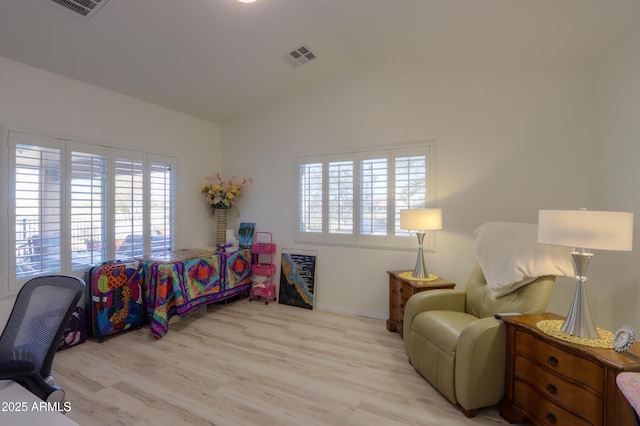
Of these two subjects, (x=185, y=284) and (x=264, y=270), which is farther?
(x=264, y=270)

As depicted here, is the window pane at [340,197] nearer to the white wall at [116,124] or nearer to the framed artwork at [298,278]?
the framed artwork at [298,278]

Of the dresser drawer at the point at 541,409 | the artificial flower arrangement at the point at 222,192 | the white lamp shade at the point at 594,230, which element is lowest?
the dresser drawer at the point at 541,409

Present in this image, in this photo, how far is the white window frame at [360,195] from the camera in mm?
3266

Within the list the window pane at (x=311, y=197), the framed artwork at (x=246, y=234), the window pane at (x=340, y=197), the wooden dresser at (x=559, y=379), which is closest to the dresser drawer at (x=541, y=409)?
the wooden dresser at (x=559, y=379)

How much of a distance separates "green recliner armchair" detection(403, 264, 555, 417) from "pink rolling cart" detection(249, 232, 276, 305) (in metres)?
2.14

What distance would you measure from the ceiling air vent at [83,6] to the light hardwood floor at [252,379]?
286 centimetres

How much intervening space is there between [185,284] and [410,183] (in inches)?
111

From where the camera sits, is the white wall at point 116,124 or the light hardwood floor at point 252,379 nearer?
the light hardwood floor at point 252,379

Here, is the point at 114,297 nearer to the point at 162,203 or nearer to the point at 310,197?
the point at 162,203

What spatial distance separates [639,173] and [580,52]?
3.89 ft

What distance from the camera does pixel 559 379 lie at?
5.15 feet

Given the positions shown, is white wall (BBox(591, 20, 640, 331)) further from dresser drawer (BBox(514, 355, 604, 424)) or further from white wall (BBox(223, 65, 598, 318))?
dresser drawer (BBox(514, 355, 604, 424))

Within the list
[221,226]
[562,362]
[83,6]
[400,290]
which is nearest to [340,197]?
[400,290]

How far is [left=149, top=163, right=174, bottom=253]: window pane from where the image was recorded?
3701mm
